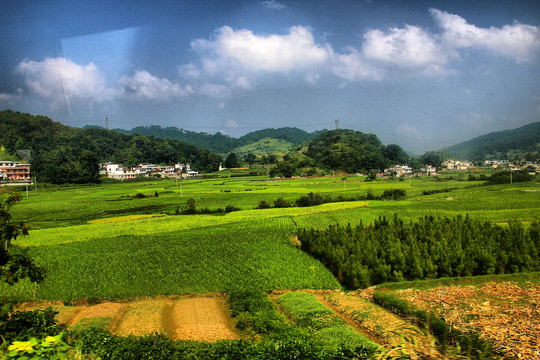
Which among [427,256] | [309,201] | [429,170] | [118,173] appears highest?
[118,173]

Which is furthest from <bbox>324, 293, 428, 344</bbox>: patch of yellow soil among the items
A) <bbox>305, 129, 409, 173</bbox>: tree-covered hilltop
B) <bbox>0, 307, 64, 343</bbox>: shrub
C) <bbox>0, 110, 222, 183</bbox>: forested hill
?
<bbox>305, 129, 409, 173</bbox>: tree-covered hilltop

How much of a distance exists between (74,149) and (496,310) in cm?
7425

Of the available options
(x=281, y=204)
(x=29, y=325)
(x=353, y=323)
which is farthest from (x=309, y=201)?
(x=29, y=325)

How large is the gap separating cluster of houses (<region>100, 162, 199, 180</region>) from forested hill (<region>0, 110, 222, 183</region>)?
7.41ft

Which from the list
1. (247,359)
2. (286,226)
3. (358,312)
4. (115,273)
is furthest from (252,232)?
(247,359)

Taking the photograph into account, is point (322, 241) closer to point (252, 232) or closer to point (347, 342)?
point (252, 232)

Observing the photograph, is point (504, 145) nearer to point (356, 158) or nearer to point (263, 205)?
point (356, 158)

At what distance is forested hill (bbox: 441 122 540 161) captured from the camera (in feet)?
232

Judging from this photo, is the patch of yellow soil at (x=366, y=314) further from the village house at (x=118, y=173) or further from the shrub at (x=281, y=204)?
the village house at (x=118, y=173)

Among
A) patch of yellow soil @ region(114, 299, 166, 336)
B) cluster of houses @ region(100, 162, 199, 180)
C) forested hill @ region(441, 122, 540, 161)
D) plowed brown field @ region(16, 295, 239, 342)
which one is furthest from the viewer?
forested hill @ region(441, 122, 540, 161)

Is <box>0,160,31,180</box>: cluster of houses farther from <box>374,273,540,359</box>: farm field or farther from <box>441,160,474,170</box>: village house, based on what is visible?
<box>441,160,474,170</box>: village house

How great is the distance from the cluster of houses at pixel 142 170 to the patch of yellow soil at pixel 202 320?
202ft

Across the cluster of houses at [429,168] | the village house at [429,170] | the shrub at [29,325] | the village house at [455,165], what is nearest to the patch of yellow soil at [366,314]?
the shrub at [29,325]

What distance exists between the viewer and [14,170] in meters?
47.6
